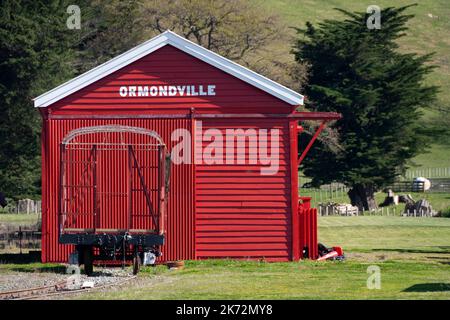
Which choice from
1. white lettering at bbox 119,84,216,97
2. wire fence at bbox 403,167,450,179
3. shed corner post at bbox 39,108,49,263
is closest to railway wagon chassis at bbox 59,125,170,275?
shed corner post at bbox 39,108,49,263

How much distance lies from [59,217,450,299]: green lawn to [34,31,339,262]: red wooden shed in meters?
1.25

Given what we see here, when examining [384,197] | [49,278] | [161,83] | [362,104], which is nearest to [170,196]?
[161,83]

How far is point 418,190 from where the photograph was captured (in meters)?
74.7

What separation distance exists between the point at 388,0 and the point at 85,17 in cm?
8503

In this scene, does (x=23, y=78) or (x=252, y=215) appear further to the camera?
(x=23, y=78)

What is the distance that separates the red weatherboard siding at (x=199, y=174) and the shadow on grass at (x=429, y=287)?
723 centimetres

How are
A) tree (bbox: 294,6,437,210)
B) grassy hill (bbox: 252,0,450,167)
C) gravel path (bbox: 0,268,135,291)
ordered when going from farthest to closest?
grassy hill (bbox: 252,0,450,167), tree (bbox: 294,6,437,210), gravel path (bbox: 0,268,135,291)

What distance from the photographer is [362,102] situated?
64.1 metres

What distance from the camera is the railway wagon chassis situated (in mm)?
26219

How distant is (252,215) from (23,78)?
24.7 metres

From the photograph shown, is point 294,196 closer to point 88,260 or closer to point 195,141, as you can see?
point 195,141

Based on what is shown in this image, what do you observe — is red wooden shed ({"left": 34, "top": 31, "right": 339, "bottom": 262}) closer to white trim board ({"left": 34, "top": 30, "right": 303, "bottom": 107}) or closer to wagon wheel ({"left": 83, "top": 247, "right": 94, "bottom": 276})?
white trim board ({"left": 34, "top": 30, "right": 303, "bottom": 107})
